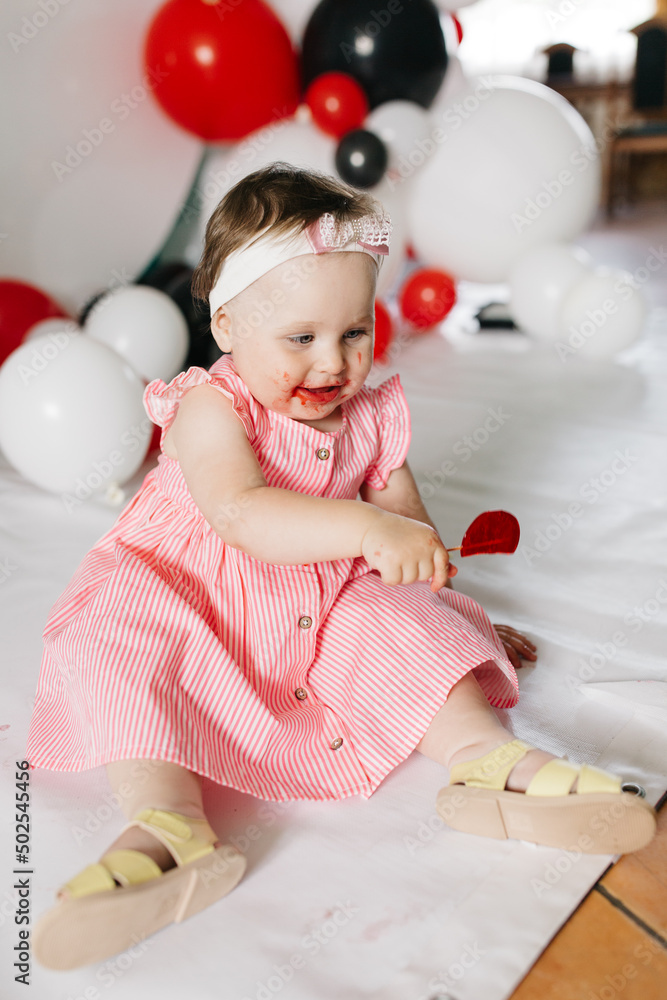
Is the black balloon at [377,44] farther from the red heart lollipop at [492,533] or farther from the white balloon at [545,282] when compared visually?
the red heart lollipop at [492,533]

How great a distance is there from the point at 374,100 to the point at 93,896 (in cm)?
198

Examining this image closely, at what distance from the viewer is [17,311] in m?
1.76

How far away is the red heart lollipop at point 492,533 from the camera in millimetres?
797

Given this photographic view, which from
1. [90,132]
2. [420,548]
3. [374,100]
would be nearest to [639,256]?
[374,100]

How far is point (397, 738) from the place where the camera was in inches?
31.8

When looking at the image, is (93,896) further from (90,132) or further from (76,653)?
(90,132)

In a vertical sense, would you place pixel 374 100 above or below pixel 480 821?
above

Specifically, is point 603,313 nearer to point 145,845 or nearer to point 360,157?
point 360,157

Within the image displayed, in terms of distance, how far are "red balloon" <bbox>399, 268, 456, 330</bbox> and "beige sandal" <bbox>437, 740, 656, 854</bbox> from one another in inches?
66.6

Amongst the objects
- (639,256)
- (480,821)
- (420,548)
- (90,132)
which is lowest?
(639,256)

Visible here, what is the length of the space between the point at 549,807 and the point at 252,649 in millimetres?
303

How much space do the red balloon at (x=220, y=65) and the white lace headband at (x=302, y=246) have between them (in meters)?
1.33

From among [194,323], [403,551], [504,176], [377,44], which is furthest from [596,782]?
[377,44]

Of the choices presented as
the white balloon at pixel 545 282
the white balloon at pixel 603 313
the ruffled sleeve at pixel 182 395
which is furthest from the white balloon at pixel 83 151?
the ruffled sleeve at pixel 182 395
